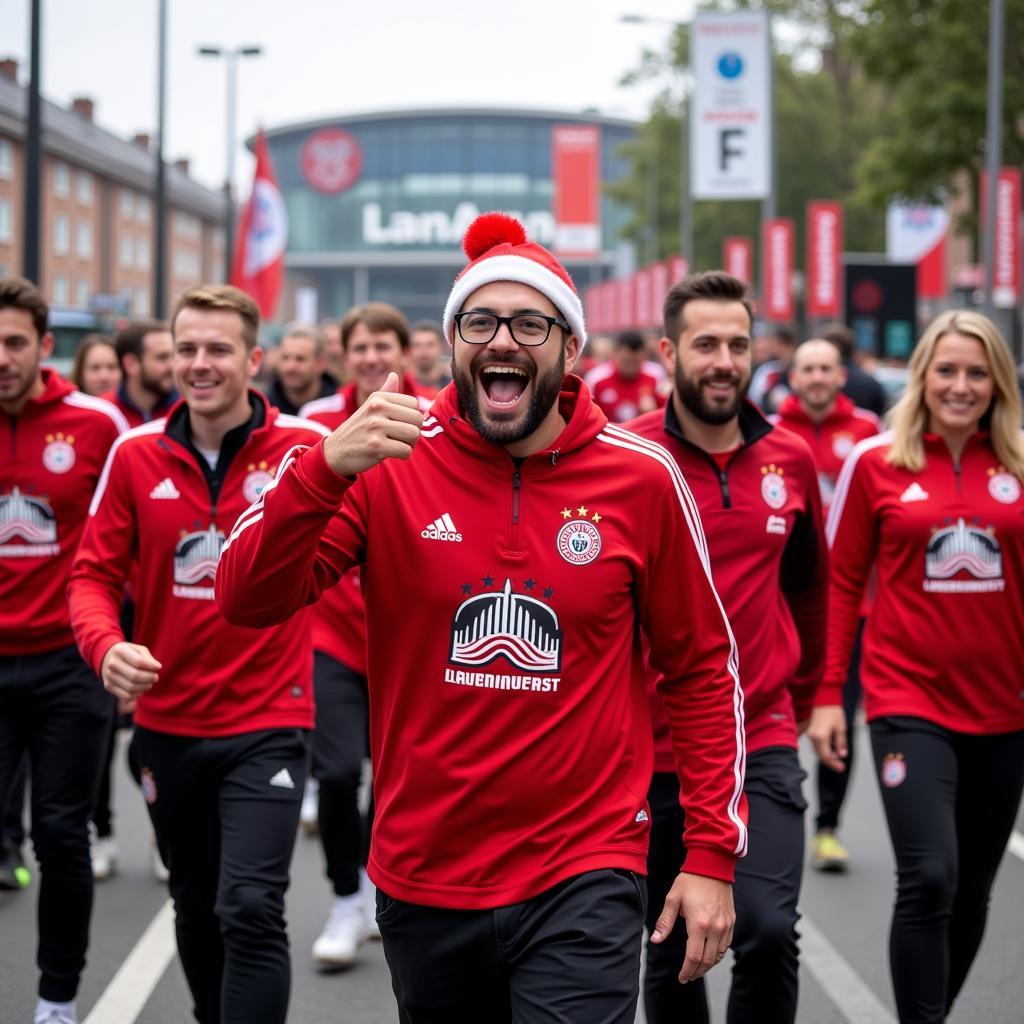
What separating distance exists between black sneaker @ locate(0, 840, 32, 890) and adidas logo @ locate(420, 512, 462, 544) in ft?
15.1

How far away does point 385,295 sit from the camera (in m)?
127

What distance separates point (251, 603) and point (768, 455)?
212 centimetres

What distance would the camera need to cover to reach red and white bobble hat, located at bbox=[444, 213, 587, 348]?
11.2 feet

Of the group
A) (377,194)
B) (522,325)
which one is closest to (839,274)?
(522,325)

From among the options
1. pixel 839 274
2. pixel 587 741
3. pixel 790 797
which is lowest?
pixel 790 797

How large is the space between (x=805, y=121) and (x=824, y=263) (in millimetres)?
18026

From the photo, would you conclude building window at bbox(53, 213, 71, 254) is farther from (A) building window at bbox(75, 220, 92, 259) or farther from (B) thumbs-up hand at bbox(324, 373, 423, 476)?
(B) thumbs-up hand at bbox(324, 373, 423, 476)

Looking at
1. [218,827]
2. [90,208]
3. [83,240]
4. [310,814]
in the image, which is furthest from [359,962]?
[90,208]

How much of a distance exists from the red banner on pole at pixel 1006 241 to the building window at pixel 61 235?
45.1 meters

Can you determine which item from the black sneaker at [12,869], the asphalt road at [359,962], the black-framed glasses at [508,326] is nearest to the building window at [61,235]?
the asphalt road at [359,962]

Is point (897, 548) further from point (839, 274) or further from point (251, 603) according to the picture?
point (839, 274)

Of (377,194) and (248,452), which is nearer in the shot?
(248,452)

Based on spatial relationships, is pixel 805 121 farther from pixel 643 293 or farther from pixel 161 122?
pixel 161 122

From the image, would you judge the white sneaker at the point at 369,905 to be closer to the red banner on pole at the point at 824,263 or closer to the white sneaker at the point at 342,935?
the white sneaker at the point at 342,935
